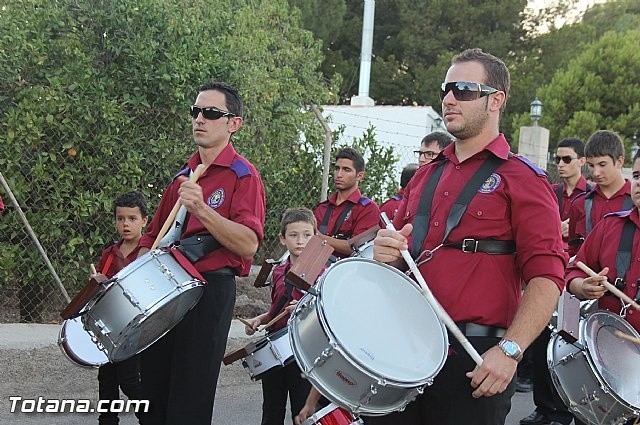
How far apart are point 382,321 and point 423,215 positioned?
0.47 meters

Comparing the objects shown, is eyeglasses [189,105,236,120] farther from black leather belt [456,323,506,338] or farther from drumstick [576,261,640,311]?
drumstick [576,261,640,311]

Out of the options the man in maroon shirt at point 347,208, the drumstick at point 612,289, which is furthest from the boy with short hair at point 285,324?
the drumstick at point 612,289

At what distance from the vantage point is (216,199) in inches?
169

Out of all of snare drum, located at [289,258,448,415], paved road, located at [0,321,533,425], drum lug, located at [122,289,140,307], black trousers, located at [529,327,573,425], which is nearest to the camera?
snare drum, located at [289,258,448,415]

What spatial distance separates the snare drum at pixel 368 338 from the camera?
2.83m

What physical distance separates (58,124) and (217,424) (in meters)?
2.64

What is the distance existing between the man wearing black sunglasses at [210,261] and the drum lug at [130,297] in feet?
1.22

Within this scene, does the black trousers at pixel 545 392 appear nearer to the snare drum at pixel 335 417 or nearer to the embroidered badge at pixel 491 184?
the snare drum at pixel 335 417

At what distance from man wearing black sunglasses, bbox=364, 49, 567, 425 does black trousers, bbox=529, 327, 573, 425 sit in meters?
3.71

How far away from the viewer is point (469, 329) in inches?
120

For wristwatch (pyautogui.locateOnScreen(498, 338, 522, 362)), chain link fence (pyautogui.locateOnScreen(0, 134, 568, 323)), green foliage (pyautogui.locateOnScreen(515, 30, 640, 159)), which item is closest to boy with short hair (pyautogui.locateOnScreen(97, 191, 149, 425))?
chain link fence (pyautogui.locateOnScreen(0, 134, 568, 323))

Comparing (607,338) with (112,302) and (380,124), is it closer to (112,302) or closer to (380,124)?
(112,302)

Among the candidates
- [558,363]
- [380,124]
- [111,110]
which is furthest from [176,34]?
[380,124]

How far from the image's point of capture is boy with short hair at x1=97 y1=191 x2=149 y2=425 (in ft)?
17.5
